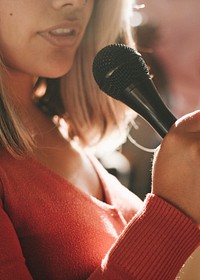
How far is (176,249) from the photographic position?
749 mm

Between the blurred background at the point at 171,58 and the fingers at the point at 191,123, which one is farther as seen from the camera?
the blurred background at the point at 171,58

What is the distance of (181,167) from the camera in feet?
2.35

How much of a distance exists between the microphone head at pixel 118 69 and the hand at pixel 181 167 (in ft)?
0.34

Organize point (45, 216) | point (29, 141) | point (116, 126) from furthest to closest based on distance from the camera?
point (116, 126)
point (29, 141)
point (45, 216)

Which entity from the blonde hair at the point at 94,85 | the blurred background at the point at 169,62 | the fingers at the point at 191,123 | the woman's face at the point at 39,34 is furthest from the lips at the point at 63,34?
the blurred background at the point at 169,62

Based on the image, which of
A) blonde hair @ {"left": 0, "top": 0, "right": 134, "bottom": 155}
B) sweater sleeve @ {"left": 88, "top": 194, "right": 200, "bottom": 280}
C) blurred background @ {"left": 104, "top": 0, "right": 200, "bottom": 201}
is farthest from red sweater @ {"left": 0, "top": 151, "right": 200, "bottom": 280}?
blurred background @ {"left": 104, "top": 0, "right": 200, "bottom": 201}

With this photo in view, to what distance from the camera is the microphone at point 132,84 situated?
73 centimetres

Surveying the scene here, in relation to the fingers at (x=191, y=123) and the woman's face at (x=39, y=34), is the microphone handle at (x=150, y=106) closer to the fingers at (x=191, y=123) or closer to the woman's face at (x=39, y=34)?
the fingers at (x=191, y=123)

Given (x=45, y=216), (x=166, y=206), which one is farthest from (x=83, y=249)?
(x=166, y=206)

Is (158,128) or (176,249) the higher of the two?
(158,128)

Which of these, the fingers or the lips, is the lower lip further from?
the fingers

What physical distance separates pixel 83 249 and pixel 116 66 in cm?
32

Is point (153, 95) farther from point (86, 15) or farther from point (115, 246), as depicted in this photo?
point (86, 15)

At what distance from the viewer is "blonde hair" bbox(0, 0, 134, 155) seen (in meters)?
1.19
